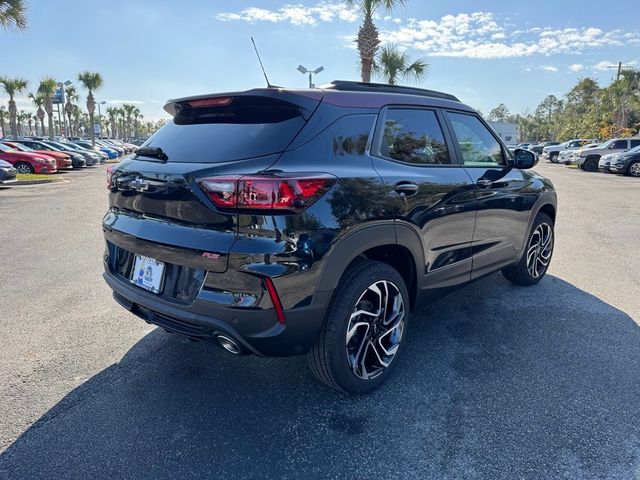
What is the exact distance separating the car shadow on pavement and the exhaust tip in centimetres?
46

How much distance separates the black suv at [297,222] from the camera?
2.17 m

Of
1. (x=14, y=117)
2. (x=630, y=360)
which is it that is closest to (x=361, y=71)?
(x=630, y=360)

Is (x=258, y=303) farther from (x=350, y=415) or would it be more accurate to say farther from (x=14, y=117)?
(x=14, y=117)

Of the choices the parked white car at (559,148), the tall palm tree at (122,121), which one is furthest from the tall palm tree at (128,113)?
the parked white car at (559,148)

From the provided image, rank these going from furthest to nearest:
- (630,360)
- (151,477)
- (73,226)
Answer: (73,226) → (630,360) → (151,477)

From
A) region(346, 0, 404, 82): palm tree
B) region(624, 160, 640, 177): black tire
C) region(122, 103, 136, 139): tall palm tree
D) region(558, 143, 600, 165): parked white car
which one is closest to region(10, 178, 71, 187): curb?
region(346, 0, 404, 82): palm tree

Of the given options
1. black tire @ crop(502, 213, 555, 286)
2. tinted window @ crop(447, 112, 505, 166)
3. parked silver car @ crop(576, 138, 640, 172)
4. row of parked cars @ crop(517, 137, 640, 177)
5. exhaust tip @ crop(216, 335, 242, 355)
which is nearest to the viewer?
exhaust tip @ crop(216, 335, 242, 355)

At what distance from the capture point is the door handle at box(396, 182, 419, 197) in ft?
8.76

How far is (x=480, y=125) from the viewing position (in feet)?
12.5

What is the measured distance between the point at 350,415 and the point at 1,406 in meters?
2.02

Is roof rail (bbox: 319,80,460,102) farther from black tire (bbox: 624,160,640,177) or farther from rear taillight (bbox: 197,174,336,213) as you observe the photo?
black tire (bbox: 624,160,640,177)

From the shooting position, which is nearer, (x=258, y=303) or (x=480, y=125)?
(x=258, y=303)

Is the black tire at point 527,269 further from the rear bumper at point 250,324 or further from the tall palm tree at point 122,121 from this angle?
the tall palm tree at point 122,121

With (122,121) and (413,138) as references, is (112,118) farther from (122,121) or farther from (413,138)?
(413,138)
